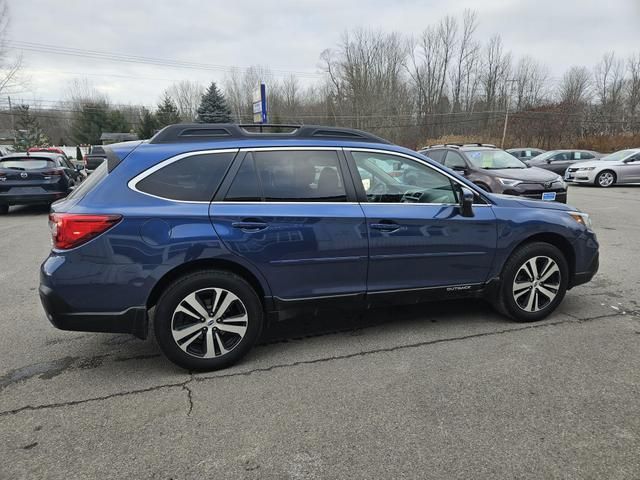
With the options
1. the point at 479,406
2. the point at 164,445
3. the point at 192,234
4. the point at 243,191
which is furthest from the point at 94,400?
the point at 479,406

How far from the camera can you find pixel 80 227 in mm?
2939

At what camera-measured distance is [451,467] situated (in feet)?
7.44

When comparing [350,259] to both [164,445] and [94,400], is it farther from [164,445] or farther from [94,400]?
[94,400]

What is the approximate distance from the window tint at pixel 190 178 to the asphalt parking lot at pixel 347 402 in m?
1.33

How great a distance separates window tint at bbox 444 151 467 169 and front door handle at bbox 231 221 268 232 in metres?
8.38

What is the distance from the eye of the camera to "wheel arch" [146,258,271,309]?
3.13m

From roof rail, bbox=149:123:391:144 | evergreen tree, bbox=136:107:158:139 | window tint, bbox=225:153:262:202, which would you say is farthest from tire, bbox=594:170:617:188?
evergreen tree, bbox=136:107:158:139

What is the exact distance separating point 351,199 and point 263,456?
196 cm

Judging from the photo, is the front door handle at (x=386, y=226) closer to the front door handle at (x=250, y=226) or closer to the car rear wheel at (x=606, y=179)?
the front door handle at (x=250, y=226)

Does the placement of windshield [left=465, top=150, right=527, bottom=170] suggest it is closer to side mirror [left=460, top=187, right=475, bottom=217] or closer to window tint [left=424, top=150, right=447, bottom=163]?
window tint [left=424, top=150, right=447, bottom=163]

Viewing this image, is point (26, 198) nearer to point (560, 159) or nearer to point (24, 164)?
point (24, 164)

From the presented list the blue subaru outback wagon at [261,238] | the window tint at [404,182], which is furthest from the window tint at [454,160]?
the window tint at [404,182]

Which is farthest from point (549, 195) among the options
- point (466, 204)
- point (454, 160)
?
point (466, 204)

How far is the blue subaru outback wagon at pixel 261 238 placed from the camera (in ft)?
9.87
